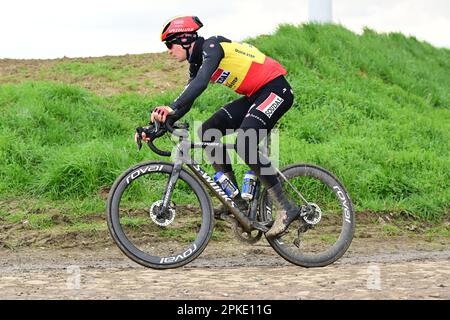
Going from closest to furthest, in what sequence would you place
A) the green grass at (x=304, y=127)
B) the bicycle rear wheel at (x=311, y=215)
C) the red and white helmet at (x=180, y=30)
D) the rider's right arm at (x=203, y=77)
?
the rider's right arm at (x=203, y=77)
the red and white helmet at (x=180, y=30)
the bicycle rear wheel at (x=311, y=215)
the green grass at (x=304, y=127)

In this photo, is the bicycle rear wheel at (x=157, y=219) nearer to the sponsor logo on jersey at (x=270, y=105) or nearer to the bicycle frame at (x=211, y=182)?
the bicycle frame at (x=211, y=182)

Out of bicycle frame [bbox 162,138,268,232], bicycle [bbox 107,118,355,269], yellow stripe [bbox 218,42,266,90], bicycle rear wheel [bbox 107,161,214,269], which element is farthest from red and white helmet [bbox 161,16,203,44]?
bicycle rear wheel [bbox 107,161,214,269]

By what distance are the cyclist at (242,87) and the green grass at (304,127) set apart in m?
4.01

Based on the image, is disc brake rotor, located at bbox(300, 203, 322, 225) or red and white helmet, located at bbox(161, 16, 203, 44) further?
disc brake rotor, located at bbox(300, 203, 322, 225)

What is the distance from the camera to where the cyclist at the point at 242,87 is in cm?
723

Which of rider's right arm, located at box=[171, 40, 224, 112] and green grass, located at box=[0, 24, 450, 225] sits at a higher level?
rider's right arm, located at box=[171, 40, 224, 112]

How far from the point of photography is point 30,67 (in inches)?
669

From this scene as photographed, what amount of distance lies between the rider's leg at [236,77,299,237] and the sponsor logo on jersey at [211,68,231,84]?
13.7 inches

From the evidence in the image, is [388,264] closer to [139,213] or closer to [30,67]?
[139,213]

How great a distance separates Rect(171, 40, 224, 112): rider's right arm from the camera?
22.9 ft

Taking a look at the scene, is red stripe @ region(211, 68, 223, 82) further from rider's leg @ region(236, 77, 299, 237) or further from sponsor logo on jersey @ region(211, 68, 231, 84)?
rider's leg @ region(236, 77, 299, 237)

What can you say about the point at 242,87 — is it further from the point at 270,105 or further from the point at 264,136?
the point at 264,136

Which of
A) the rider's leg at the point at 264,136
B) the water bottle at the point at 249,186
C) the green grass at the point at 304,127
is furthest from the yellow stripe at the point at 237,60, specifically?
the green grass at the point at 304,127

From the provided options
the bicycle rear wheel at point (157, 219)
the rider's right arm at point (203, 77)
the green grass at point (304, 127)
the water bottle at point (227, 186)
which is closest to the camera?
the rider's right arm at point (203, 77)
